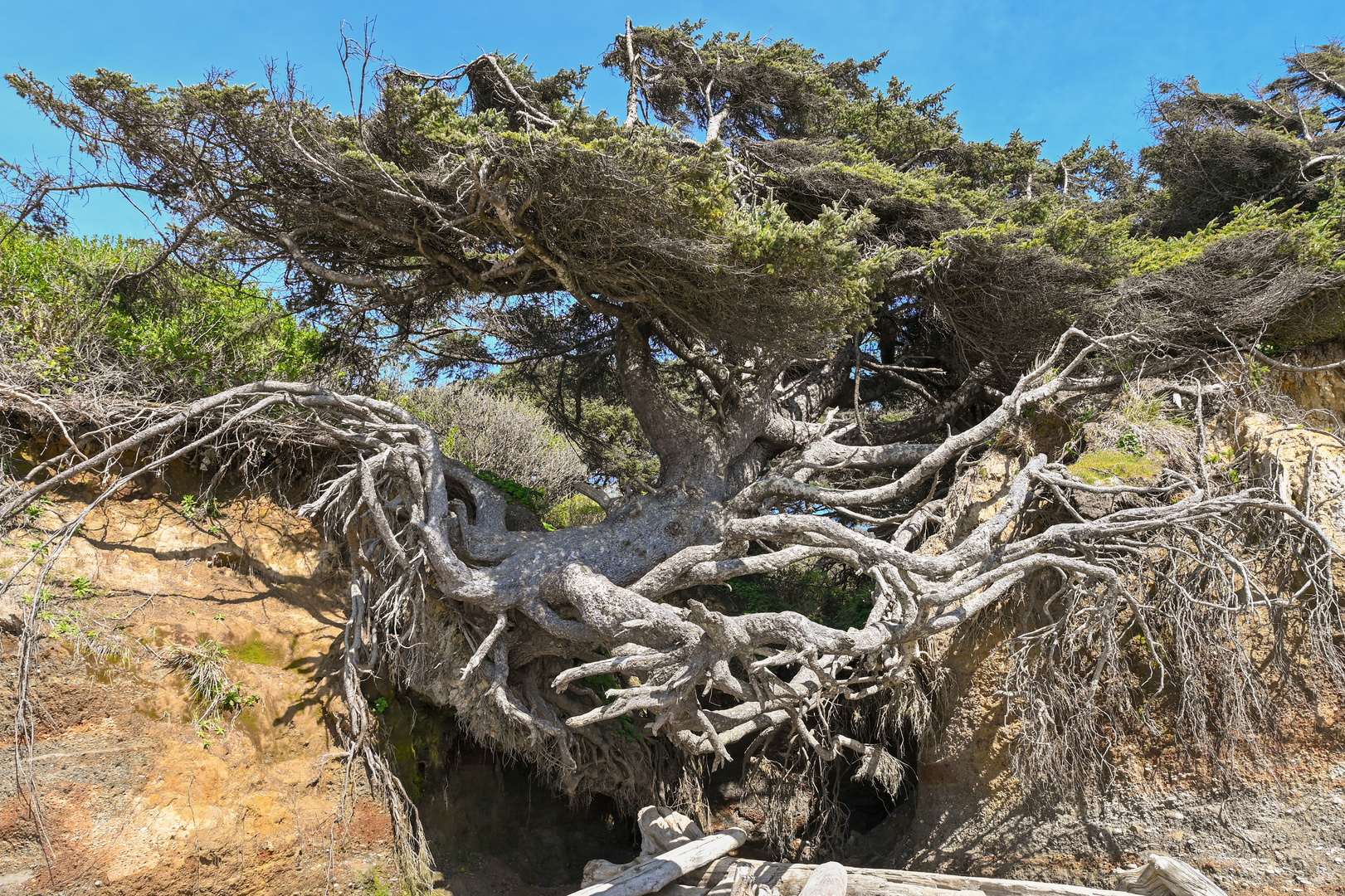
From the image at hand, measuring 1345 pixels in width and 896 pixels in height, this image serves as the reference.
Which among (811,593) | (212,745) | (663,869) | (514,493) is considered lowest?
(663,869)

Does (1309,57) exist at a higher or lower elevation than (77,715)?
higher

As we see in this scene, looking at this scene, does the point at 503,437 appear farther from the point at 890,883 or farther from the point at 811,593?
the point at 890,883

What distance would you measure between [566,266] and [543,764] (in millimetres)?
5308

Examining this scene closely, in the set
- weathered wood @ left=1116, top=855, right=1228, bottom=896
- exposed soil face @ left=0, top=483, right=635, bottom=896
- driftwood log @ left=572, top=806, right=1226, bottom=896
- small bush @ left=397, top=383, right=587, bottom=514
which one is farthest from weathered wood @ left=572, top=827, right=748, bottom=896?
small bush @ left=397, top=383, right=587, bottom=514

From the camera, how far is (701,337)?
818 cm

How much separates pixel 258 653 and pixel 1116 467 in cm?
911


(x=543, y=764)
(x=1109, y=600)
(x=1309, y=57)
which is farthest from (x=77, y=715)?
(x=1309, y=57)

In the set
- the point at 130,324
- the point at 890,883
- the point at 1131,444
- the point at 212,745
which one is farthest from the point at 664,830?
the point at 130,324

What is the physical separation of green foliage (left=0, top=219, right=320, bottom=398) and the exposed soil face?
1.42 m

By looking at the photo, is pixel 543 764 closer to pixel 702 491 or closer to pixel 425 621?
pixel 425 621

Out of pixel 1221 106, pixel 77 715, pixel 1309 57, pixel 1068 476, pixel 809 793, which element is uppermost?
pixel 1309 57

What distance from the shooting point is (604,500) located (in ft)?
28.7

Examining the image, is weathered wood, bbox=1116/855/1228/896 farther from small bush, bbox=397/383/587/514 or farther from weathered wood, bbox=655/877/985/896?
small bush, bbox=397/383/587/514

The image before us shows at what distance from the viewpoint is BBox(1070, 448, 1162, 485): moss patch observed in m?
7.28
